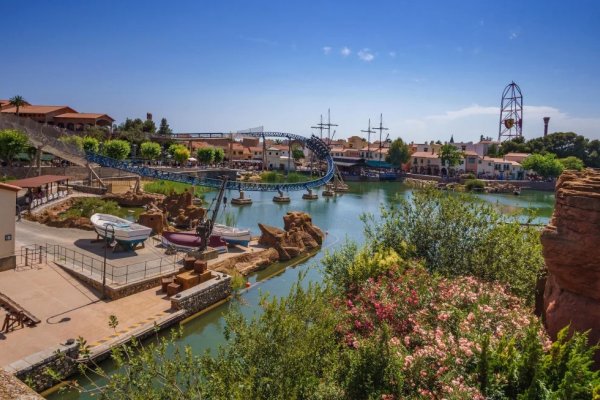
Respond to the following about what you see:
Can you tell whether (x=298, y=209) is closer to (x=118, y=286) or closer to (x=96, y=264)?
(x=96, y=264)

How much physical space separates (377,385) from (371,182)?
84.2m

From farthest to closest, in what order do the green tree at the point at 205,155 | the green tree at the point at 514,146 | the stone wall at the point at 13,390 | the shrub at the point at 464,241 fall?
the green tree at the point at 514,146 → the green tree at the point at 205,155 → the shrub at the point at 464,241 → the stone wall at the point at 13,390

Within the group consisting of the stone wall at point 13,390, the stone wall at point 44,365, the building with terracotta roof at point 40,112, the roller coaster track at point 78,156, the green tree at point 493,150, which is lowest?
the stone wall at point 44,365

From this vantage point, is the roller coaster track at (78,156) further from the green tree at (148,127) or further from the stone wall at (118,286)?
the green tree at (148,127)

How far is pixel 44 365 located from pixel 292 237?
19.4 metres

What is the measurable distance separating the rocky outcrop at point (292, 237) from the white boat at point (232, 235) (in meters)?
1.63

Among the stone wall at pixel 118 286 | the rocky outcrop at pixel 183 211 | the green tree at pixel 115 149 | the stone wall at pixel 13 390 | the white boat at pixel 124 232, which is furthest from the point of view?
the green tree at pixel 115 149

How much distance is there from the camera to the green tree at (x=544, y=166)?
285 feet

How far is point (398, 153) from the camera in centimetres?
10056

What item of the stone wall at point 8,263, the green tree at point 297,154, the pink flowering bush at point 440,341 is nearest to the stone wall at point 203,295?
the stone wall at point 8,263

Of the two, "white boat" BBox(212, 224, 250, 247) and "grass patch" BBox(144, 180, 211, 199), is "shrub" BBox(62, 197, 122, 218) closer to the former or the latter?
"white boat" BBox(212, 224, 250, 247)

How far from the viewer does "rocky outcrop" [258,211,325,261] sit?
27.9 meters

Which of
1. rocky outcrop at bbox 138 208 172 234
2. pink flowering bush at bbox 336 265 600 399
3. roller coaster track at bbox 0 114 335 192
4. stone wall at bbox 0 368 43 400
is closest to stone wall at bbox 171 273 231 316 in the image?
pink flowering bush at bbox 336 265 600 399

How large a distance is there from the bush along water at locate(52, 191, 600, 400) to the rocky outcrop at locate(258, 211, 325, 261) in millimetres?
15688
